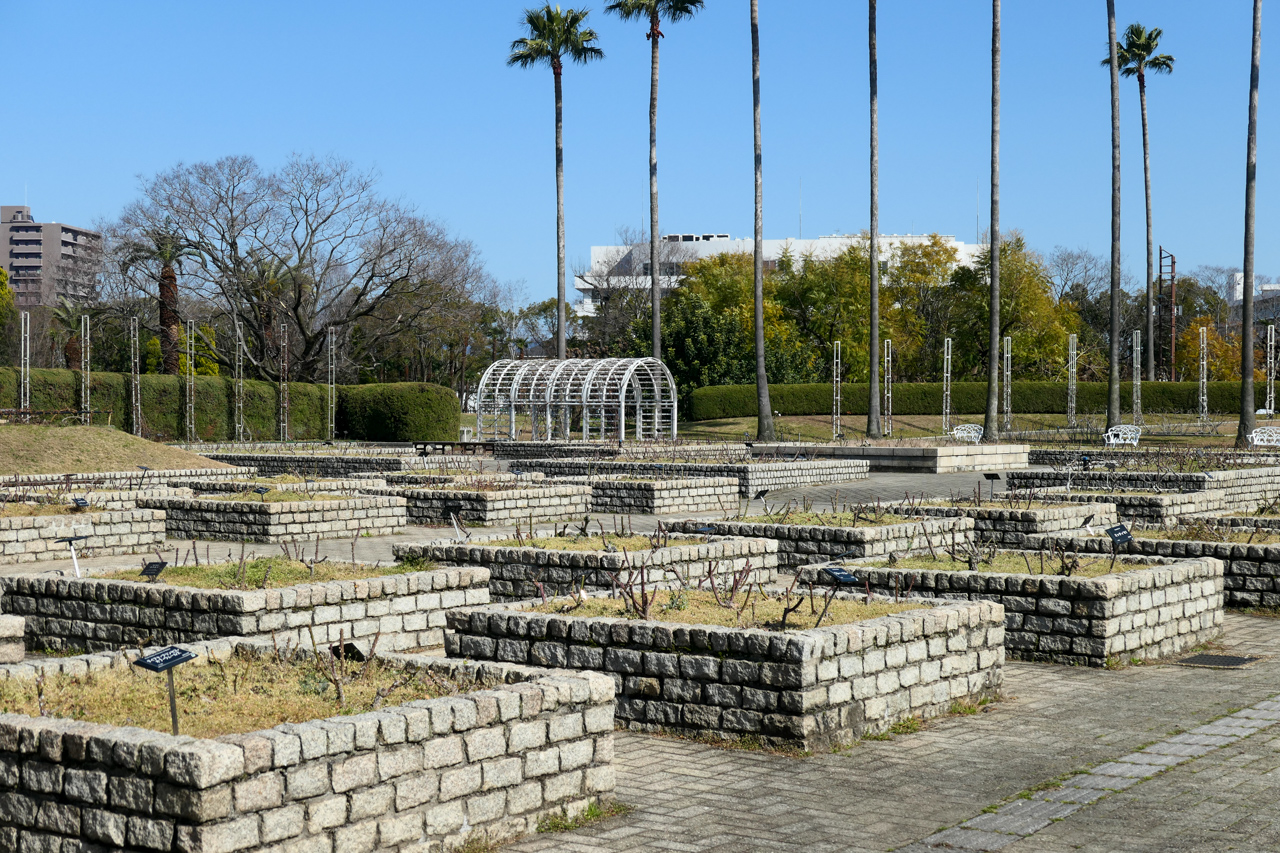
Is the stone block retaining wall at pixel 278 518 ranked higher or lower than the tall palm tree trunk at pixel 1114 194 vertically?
lower

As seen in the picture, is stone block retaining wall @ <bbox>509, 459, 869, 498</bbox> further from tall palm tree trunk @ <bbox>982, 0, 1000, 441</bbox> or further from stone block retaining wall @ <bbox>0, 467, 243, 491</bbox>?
tall palm tree trunk @ <bbox>982, 0, 1000, 441</bbox>

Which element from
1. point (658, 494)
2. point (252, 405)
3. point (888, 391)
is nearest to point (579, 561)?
point (658, 494)

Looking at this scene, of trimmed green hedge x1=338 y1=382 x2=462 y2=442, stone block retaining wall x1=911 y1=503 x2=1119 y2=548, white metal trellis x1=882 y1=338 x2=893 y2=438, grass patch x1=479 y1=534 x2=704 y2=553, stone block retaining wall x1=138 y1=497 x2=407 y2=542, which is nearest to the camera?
grass patch x1=479 y1=534 x2=704 y2=553

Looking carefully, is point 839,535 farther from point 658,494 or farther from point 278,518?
point 658,494

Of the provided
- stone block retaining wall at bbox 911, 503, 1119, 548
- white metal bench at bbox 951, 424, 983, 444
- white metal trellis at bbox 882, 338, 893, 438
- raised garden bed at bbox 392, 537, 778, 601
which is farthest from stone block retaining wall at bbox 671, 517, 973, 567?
white metal trellis at bbox 882, 338, 893, 438

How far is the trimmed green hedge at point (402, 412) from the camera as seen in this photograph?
1815 inches

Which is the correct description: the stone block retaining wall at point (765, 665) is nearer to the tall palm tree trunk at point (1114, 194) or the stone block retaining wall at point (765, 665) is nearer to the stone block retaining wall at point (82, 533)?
the stone block retaining wall at point (82, 533)

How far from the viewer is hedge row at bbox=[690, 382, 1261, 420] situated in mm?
52375

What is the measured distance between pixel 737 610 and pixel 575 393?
3499 centimetres

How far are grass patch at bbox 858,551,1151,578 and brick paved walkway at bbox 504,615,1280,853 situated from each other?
62.8 inches

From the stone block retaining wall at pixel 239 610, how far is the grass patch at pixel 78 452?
1516cm

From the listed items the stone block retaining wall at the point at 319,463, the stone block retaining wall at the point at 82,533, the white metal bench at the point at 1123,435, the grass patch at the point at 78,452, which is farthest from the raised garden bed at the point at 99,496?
the white metal bench at the point at 1123,435

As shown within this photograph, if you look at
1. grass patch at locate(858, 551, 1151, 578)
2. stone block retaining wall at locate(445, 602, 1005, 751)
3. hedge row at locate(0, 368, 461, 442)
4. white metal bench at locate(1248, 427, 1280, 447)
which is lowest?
stone block retaining wall at locate(445, 602, 1005, 751)

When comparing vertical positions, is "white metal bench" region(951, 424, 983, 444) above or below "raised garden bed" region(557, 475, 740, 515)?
above
